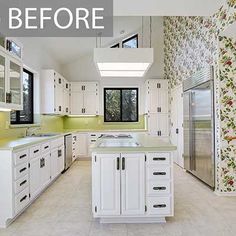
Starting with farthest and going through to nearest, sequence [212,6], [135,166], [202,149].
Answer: [202,149], [212,6], [135,166]

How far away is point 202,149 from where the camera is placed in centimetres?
475

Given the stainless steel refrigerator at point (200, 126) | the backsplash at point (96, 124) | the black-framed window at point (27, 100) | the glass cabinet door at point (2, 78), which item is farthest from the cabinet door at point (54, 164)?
the backsplash at point (96, 124)

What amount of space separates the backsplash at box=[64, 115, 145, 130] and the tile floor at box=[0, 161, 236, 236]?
369cm

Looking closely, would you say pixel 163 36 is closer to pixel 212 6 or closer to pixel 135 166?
pixel 212 6

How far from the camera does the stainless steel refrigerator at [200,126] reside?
4312 mm

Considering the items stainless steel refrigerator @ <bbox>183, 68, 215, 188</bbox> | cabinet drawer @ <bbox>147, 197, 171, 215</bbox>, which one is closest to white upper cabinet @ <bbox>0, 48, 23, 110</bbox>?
cabinet drawer @ <bbox>147, 197, 171, 215</bbox>

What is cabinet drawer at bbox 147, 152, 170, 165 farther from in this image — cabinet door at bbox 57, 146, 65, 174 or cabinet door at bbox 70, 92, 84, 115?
cabinet door at bbox 70, 92, 84, 115

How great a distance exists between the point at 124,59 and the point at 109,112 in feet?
15.2

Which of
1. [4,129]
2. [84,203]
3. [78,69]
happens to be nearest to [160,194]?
[84,203]

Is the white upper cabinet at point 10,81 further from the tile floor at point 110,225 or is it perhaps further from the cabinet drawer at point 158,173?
the cabinet drawer at point 158,173

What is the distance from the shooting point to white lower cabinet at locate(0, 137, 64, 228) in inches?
116

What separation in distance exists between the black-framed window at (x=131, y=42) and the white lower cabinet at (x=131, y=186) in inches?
222

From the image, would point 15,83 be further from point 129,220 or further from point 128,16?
point 128,16

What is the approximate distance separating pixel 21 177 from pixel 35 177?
A: 0.57m
